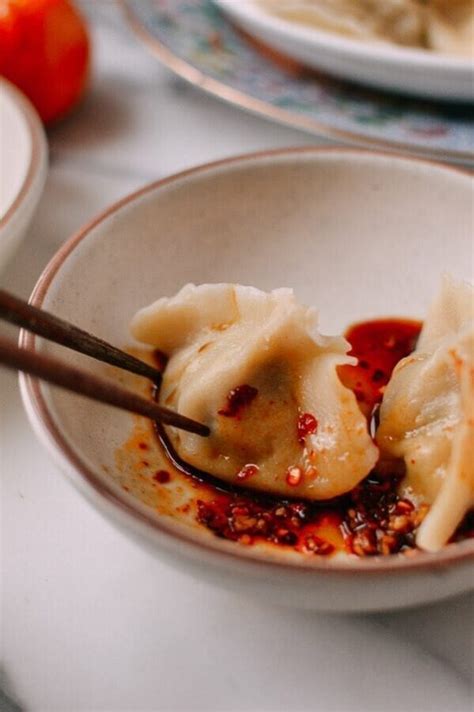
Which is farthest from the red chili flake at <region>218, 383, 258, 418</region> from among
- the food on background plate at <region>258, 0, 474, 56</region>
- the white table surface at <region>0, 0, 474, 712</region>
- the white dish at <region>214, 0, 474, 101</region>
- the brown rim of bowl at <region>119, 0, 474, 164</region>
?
the food on background plate at <region>258, 0, 474, 56</region>

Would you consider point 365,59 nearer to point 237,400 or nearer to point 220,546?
point 237,400

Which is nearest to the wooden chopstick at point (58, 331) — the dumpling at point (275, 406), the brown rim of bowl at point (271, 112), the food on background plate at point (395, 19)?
the dumpling at point (275, 406)

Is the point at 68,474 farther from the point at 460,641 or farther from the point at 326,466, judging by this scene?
the point at 460,641

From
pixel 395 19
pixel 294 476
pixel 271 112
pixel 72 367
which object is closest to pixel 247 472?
pixel 294 476

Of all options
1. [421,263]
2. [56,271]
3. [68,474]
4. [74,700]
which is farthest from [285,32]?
[74,700]

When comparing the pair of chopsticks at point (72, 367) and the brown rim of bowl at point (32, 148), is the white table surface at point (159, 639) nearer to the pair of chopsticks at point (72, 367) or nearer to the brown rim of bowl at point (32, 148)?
the pair of chopsticks at point (72, 367)

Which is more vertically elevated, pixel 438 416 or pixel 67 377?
pixel 67 377

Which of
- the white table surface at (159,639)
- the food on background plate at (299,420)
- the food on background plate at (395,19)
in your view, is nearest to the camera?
the white table surface at (159,639)
